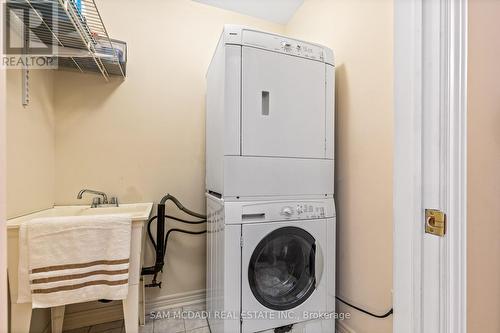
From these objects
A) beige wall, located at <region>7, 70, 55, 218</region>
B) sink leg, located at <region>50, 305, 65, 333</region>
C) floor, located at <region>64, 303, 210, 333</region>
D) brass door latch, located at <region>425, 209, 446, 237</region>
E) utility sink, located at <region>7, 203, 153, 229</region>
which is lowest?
floor, located at <region>64, 303, 210, 333</region>

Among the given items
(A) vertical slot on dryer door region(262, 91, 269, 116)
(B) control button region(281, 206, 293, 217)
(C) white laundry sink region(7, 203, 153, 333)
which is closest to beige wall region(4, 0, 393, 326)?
(C) white laundry sink region(7, 203, 153, 333)

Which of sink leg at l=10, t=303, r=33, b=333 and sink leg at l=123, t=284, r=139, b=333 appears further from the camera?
sink leg at l=123, t=284, r=139, b=333

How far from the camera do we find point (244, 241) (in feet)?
4.12

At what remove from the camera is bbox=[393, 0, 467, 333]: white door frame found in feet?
1.96

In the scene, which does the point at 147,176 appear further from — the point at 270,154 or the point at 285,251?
the point at 285,251

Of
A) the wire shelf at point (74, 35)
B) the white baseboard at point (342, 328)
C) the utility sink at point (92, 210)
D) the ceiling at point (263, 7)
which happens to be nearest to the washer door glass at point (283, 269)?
the white baseboard at point (342, 328)

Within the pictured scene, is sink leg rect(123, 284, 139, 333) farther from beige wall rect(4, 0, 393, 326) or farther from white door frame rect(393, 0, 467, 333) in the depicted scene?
white door frame rect(393, 0, 467, 333)

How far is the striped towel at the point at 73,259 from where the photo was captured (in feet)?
3.59

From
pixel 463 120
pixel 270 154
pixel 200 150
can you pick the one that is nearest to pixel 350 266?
pixel 270 154

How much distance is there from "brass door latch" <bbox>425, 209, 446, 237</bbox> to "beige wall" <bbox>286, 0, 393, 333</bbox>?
2.18 ft

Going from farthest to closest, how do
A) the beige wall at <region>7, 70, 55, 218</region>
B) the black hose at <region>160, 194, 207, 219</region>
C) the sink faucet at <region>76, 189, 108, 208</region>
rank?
the black hose at <region>160, 194, 207, 219</region> → the sink faucet at <region>76, 189, 108, 208</region> → the beige wall at <region>7, 70, 55, 218</region>

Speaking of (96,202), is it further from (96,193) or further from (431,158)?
(431,158)

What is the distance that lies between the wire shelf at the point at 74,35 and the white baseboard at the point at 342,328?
2.26 m

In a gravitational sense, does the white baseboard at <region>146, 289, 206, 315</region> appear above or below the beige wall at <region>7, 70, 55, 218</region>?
below
